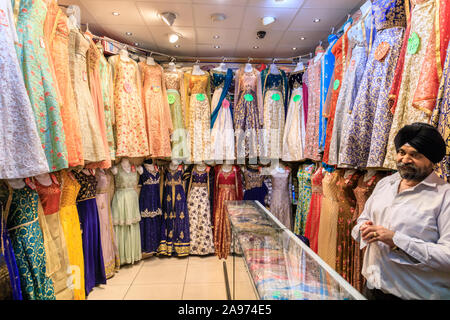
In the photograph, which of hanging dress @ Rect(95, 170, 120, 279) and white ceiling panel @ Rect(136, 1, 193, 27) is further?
hanging dress @ Rect(95, 170, 120, 279)

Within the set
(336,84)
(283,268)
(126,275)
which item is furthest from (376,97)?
(126,275)

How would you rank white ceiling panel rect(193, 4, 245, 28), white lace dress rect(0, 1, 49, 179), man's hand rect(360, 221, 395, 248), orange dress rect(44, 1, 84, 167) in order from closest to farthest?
man's hand rect(360, 221, 395, 248)
white lace dress rect(0, 1, 49, 179)
orange dress rect(44, 1, 84, 167)
white ceiling panel rect(193, 4, 245, 28)

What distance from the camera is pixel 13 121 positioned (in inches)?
53.1

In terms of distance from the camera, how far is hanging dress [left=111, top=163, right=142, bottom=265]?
319 centimetres

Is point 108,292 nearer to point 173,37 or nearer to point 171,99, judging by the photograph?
point 171,99

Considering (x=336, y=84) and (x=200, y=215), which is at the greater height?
(x=336, y=84)

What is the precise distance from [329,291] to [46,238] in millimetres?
1873

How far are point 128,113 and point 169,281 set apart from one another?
1.94 meters

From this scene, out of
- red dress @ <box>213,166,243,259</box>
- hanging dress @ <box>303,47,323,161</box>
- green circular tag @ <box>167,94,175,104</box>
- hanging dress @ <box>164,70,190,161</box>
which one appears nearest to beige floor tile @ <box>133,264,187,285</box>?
red dress @ <box>213,166,243,259</box>

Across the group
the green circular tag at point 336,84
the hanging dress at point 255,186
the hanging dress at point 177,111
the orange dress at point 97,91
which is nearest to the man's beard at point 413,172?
the green circular tag at point 336,84

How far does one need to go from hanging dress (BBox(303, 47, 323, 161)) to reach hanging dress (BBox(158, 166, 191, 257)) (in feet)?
5.71

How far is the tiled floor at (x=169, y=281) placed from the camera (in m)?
2.56

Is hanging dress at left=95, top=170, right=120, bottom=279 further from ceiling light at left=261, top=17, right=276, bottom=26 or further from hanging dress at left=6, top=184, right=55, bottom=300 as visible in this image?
ceiling light at left=261, top=17, right=276, bottom=26

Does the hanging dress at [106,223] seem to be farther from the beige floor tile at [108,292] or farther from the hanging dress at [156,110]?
the hanging dress at [156,110]
